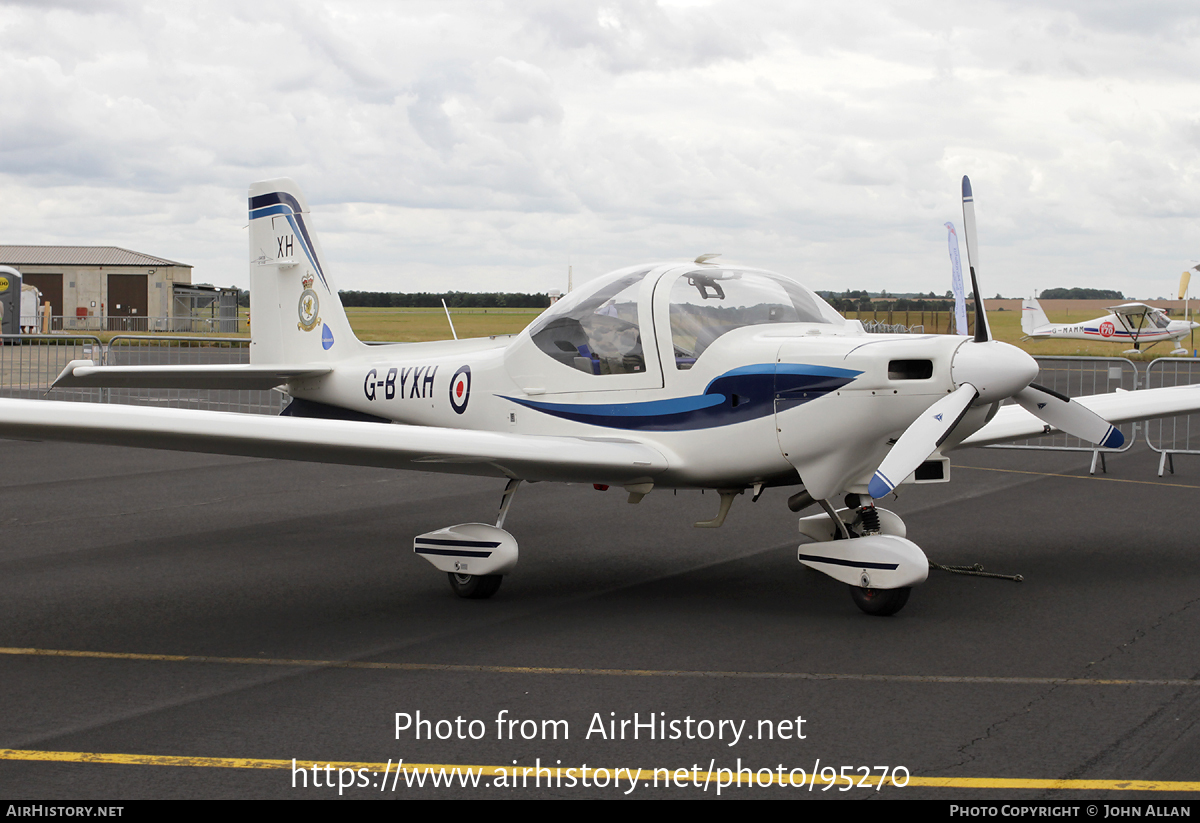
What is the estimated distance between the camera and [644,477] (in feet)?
20.4

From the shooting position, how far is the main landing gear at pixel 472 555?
6.15 metres

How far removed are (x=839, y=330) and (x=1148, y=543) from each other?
352 cm

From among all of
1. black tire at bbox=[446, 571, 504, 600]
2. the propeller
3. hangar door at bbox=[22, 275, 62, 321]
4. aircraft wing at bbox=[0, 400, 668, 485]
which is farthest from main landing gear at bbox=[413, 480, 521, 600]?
hangar door at bbox=[22, 275, 62, 321]

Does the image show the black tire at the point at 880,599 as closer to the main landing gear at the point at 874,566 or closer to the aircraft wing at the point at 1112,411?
the main landing gear at the point at 874,566

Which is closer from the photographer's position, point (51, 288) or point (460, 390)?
point (460, 390)

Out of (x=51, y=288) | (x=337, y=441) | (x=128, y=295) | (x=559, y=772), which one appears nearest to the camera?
(x=559, y=772)

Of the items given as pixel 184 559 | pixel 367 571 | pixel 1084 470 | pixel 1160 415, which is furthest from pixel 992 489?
pixel 184 559

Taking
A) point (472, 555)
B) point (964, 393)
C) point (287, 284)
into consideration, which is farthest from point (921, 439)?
point (287, 284)

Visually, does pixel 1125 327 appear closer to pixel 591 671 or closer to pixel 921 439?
pixel 921 439

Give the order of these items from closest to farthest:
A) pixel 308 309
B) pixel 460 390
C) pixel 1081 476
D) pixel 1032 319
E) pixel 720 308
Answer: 1. pixel 720 308
2. pixel 460 390
3. pixel 308 309
4. pixel 1081 476
5. pixel 1032 319

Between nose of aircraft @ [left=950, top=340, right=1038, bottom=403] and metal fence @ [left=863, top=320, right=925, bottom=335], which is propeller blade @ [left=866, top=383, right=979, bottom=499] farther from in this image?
metal fence @ [left=863, top=320, right=925, bottom=335]

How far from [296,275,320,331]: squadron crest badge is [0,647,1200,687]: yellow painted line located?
446 cm

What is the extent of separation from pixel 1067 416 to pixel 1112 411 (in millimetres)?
1856

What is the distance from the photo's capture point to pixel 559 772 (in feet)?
12.0
